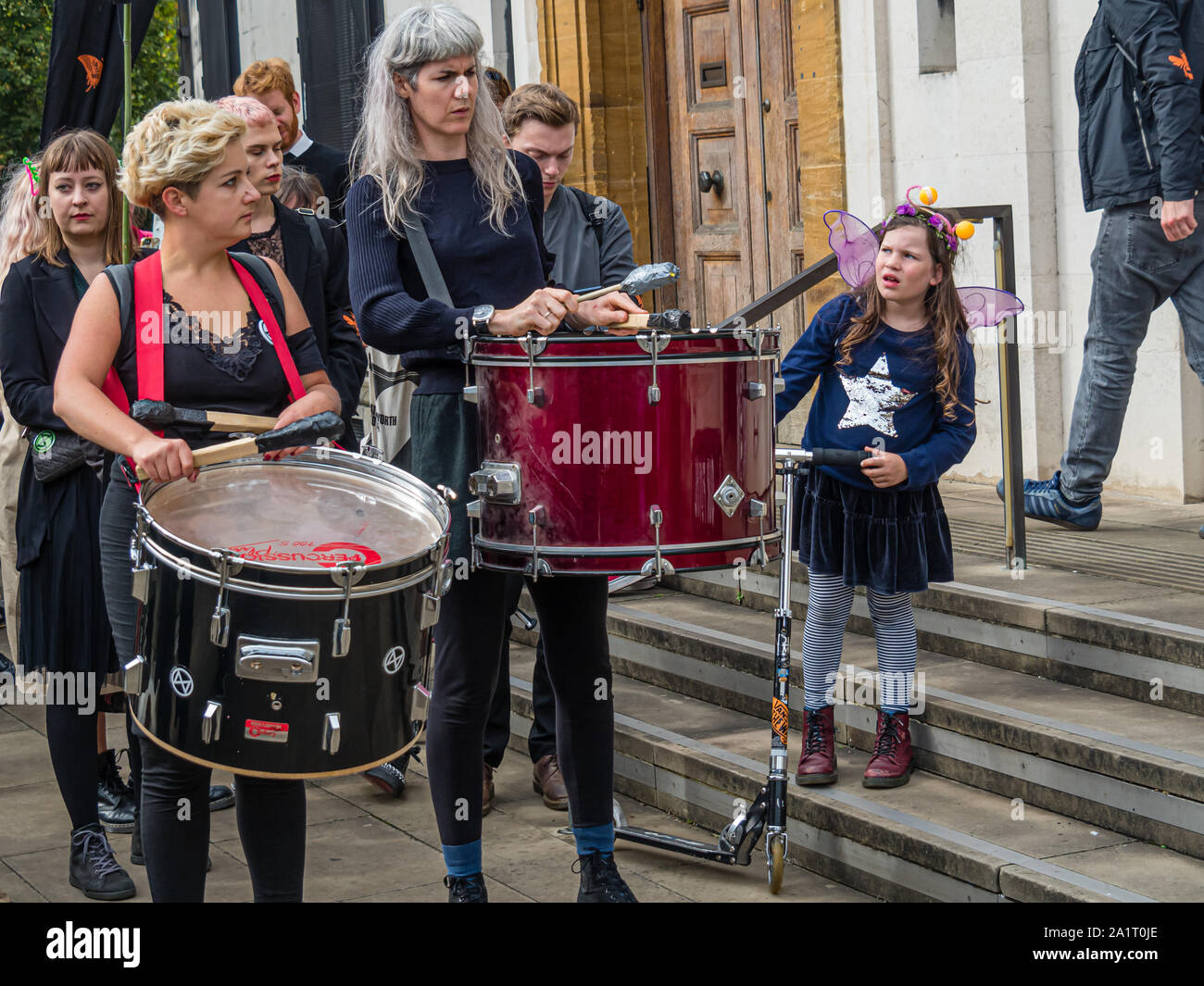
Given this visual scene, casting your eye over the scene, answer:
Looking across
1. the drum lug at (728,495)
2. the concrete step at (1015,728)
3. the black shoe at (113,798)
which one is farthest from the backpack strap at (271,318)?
the concrete step at (1015,728)

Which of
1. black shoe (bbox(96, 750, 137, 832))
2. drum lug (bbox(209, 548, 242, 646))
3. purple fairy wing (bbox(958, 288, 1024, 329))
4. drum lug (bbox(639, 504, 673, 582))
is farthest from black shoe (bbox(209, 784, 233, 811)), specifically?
purple fairy wing (bbox(958, 288, 1024, 329))

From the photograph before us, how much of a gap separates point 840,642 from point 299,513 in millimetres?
1873

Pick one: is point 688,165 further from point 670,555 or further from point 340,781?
point 670,555

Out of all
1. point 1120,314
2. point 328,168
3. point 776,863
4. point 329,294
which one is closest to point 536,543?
point 776,863

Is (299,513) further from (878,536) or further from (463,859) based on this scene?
(878,536)

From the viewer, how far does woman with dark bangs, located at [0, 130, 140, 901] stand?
4367 millimetres

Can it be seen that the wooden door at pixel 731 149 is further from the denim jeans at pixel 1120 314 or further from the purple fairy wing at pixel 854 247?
the purple fairy wing at pixel 854 247

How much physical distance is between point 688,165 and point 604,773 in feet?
18.1

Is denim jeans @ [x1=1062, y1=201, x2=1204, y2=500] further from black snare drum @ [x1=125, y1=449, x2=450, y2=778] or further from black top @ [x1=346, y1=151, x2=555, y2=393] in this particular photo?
black snare drum @ [x1=125, y1=449, x2=450, y2=778]

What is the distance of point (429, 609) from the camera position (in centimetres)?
313

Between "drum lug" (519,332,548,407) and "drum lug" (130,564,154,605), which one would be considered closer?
"drum lug" (130,564,154,605)

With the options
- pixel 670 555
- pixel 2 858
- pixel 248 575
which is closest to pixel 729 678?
pixel 670 555

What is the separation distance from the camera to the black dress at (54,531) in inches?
173

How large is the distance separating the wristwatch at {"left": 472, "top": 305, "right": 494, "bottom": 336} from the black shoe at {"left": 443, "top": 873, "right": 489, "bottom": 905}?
127 centimetres
